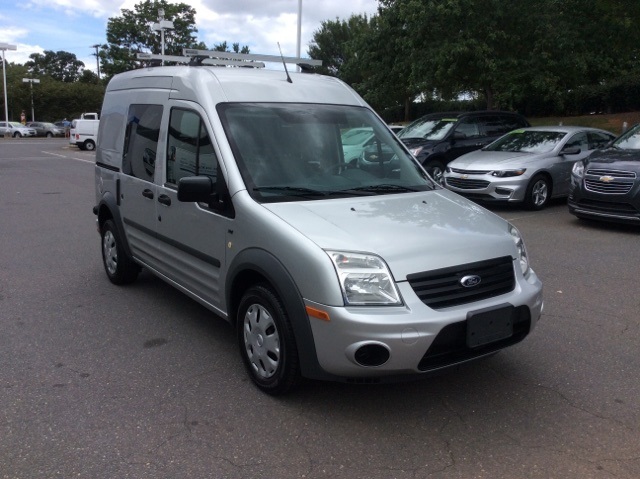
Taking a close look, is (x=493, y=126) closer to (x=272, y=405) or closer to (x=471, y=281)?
(x=471, y=281)

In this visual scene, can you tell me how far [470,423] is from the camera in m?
3.57

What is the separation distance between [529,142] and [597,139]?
1.44m

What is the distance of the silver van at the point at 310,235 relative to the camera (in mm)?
3348

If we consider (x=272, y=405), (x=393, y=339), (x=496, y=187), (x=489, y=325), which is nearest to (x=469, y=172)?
(x=496, y=187)

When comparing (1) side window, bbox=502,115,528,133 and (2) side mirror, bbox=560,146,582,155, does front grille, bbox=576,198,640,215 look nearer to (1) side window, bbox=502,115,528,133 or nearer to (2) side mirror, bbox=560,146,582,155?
(2) side mirror, bbox=560,146,582,155

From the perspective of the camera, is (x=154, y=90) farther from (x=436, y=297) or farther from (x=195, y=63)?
(x=436, y=297)

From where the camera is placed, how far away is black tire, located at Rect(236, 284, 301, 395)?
3.61 m

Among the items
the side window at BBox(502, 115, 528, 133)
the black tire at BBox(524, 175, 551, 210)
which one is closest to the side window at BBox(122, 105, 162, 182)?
the black tire at BBox(524, 175, 551, 210)

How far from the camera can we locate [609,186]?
9016 mm

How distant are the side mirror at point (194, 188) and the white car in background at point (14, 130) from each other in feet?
183

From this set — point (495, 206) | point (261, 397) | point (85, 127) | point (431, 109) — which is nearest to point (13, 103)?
point (85, 127)

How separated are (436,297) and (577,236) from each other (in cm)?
616

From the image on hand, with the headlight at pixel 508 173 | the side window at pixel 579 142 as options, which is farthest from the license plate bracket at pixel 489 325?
the side window at pixel 579 142

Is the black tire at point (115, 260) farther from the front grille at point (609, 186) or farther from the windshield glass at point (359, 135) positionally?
the front grille at point (609, 186)
